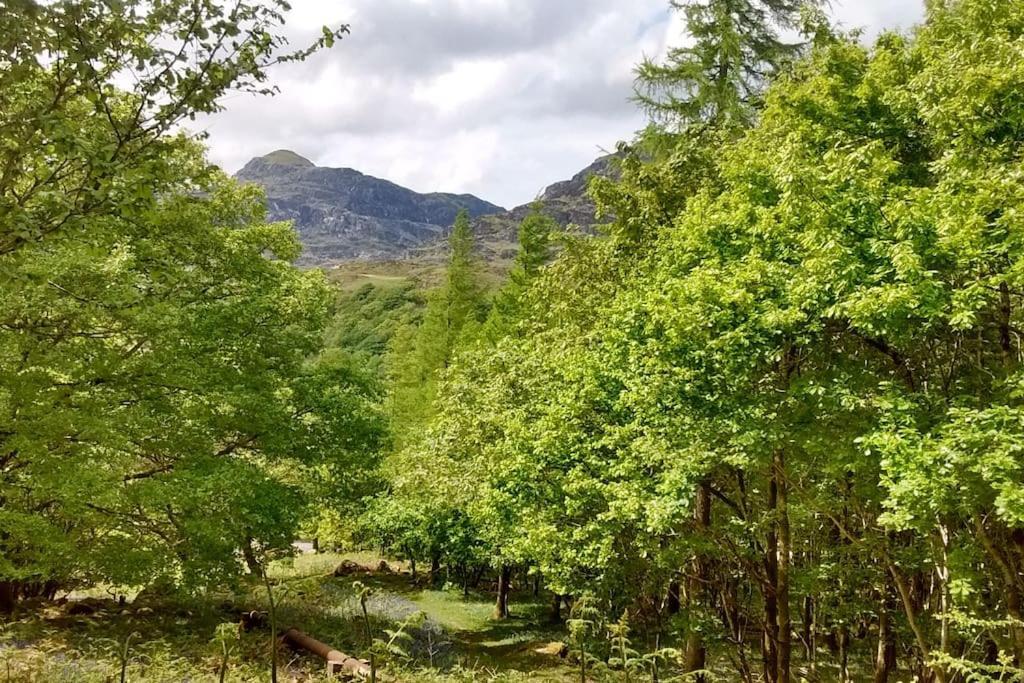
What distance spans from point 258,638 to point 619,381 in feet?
35.0

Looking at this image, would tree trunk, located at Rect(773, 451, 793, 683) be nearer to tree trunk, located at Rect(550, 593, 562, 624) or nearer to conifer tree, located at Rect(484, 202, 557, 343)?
tree trunk, located at Rect(550, 593, 562, 624)

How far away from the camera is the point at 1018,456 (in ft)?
23.8

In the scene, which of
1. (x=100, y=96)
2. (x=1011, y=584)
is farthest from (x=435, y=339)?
A: (x=100, y=96)

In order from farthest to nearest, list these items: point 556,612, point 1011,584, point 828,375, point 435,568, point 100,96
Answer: point 435,568 < point 556,612 < point 828,375 < point 1011,584 < point 100,96

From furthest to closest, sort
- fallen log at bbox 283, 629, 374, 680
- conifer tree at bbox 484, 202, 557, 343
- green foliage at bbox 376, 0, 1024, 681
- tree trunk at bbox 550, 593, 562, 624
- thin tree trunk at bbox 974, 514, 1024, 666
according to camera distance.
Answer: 1. conifer tree at bbox 484, 202, 557, 343
2. tree trunk at bbox 550, 593, 562, 624
3. fallen log at bbox 283, 629, 374, 680
4. thin tree trunk at bbox 974, 514, 1024, 666
5. green foliage at bbox 376, 0, 1024, 681

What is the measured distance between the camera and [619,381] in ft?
38.9

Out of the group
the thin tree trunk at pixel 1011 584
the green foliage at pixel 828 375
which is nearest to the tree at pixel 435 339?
the green foliage at pixel 828 375

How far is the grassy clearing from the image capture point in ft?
32.2

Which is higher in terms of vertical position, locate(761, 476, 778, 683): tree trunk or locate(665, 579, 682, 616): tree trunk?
locate(761, 476, 778, 683): tree trunk

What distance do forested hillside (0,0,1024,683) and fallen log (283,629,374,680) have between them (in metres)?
0.14

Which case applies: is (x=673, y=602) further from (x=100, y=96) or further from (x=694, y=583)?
(x=100, y=96)

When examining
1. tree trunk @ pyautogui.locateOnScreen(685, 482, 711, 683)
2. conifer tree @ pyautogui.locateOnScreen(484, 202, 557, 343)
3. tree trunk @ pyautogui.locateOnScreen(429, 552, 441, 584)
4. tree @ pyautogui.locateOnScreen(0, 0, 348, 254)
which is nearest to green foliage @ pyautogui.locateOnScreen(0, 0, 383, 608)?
tree @ pyautogui.locateOnScreen(0, 0, 348, 254)

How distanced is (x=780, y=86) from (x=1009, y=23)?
14.7 ft

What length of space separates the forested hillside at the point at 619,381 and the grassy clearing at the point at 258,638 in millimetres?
164
